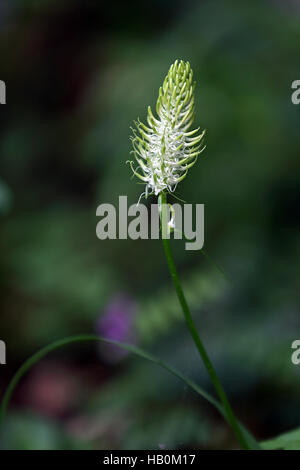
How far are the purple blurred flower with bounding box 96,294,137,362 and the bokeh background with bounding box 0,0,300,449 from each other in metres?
0.01

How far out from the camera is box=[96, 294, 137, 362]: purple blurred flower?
314 centimetres

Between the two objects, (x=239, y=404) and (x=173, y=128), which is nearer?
(x=173, y=128)

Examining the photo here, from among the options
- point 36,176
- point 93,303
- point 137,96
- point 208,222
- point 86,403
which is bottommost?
point 86,403

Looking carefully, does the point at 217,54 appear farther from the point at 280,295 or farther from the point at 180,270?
the point at 280,295

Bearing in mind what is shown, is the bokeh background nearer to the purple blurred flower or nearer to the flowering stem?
the purple blurred flower

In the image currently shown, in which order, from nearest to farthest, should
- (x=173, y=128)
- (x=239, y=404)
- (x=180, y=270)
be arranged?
(x=173, y=128) < (x=239, y=404) < (x=180, y=270)

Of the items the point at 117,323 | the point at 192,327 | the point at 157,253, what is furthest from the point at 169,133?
the point at 157,253

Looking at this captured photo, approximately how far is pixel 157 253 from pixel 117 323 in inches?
29.3

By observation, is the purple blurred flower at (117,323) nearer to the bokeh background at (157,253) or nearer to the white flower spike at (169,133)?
the bokeh background at (157,253)

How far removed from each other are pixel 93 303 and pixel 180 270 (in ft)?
1.84

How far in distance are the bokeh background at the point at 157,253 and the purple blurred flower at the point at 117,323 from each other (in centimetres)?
1

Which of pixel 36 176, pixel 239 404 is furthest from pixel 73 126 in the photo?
pixel 239 404

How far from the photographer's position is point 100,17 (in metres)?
5.65

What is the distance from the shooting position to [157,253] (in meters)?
3.88
